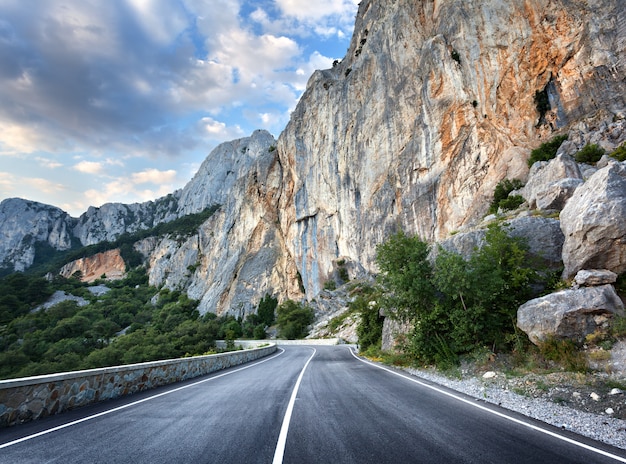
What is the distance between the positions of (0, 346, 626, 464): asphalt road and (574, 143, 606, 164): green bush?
958 inches

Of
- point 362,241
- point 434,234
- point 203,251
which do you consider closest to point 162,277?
point 203,251

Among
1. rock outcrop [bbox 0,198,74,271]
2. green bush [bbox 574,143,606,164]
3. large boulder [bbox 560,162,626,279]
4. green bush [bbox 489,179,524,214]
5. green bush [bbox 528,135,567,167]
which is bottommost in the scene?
large boulder [bbox 560,162,626,279]

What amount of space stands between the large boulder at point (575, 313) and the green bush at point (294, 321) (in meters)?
43.8

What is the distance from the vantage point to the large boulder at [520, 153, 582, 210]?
14.7 meters

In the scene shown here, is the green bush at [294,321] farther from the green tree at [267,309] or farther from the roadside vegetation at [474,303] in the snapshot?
the roadside vegetation at [474,303]

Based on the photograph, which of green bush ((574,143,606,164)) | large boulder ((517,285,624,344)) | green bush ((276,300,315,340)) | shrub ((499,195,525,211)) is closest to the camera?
large boulder ((517,285,624,344))

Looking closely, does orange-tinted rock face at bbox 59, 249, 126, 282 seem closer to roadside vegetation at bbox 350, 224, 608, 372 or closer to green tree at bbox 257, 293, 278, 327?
green tree at bbox 257, 293, 278, 327

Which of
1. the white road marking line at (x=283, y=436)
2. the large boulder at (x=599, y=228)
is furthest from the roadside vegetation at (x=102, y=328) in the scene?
the large boulder at (x=599, y=228)

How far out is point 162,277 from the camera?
108 meters

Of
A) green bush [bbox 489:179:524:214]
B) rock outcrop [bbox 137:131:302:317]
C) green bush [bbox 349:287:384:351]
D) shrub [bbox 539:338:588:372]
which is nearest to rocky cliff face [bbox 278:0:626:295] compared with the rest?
green bush [bbox 489:179:524:214]

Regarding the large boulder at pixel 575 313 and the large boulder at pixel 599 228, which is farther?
the large boulder at pixel 599 228

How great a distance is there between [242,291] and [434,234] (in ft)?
162

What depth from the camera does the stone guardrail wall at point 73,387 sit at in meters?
5.86

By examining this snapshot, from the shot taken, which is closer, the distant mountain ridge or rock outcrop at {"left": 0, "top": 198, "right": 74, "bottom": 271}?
the distant mountain ridge
